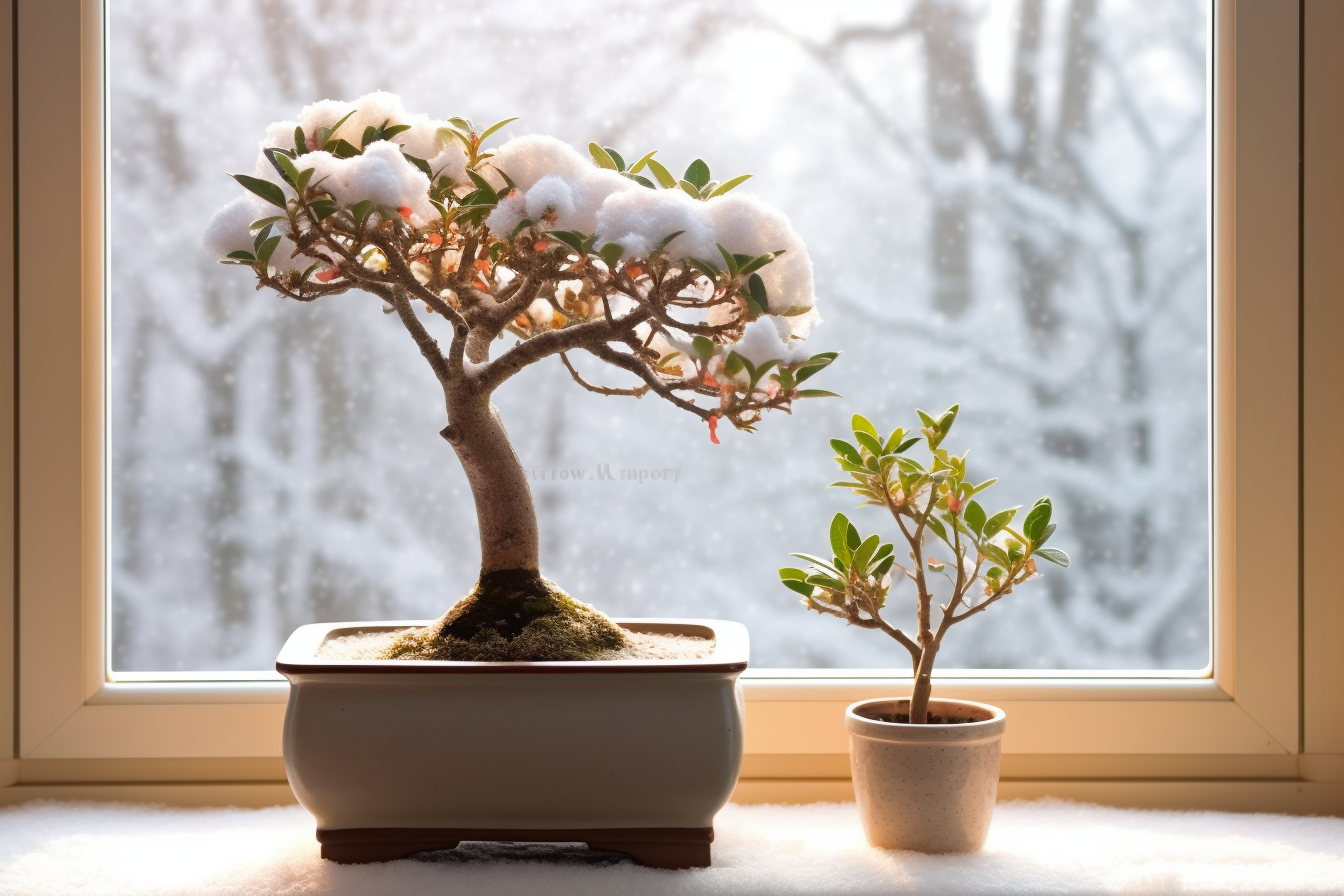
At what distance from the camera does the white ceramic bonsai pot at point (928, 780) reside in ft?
2.81

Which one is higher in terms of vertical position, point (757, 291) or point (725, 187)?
point (725, 187)

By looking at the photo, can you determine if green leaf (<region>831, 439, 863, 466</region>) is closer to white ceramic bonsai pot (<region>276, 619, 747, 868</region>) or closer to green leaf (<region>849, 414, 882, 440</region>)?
green leaf (<region>849, 414, 882, 440</region>)

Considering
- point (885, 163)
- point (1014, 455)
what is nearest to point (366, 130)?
point (885, 163)

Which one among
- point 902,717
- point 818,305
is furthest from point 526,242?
point 902,717

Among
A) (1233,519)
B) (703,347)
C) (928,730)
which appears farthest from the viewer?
(1233,519)

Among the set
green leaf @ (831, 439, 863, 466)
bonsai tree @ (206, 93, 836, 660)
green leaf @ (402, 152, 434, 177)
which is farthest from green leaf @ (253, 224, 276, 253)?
green leaf @ (831, 439, 863, 466)

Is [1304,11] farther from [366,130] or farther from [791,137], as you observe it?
[366,130]

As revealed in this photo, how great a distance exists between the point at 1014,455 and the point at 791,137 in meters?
0.40

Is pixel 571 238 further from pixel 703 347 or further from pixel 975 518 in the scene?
pixel 975 518

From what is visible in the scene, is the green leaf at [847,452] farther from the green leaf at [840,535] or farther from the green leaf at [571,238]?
the green leaf at [571,238]

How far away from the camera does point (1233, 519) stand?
3.49 ft

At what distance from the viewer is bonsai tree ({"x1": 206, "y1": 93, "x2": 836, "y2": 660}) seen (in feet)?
2.53

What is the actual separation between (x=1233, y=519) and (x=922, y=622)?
378 mm

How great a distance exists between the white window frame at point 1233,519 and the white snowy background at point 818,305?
0.21 feet
